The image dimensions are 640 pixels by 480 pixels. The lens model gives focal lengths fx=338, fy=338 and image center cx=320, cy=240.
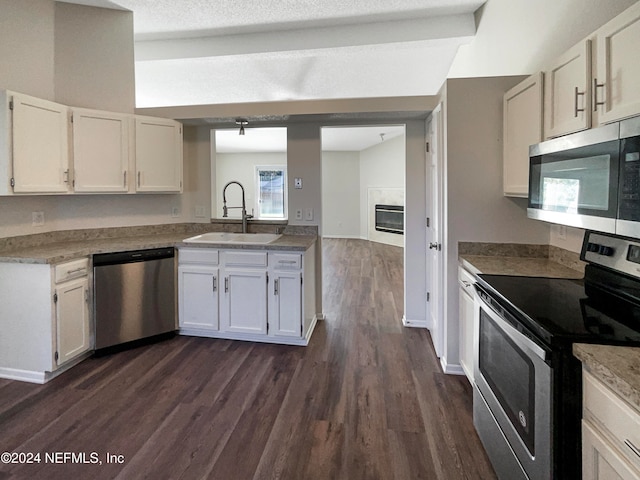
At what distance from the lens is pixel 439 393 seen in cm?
227

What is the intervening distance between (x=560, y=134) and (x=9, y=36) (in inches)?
152

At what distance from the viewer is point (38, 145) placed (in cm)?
253

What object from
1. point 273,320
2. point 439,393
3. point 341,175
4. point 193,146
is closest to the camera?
point 439,393

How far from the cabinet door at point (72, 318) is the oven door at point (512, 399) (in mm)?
2807

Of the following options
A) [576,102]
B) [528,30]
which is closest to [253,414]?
[576,102]

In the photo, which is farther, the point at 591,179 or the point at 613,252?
the point at 613,252

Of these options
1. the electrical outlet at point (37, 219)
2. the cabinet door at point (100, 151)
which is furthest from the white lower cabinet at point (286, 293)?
the electrical outlet at point (37, 219)

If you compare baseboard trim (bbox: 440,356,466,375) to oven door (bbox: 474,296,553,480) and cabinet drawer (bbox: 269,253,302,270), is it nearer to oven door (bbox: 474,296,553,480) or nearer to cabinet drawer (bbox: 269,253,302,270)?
oven door (bbox: 474,296,553,480)

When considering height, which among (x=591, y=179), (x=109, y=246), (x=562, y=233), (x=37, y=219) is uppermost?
(x=591, y=179)

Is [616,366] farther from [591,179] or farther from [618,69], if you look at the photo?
[618,69]

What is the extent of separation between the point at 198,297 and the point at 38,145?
5.55 feet

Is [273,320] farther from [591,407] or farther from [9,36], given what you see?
[9,36]

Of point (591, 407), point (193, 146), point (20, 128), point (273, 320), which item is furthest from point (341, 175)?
point (591, 407)

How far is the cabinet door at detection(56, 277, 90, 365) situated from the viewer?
2.46 metres
